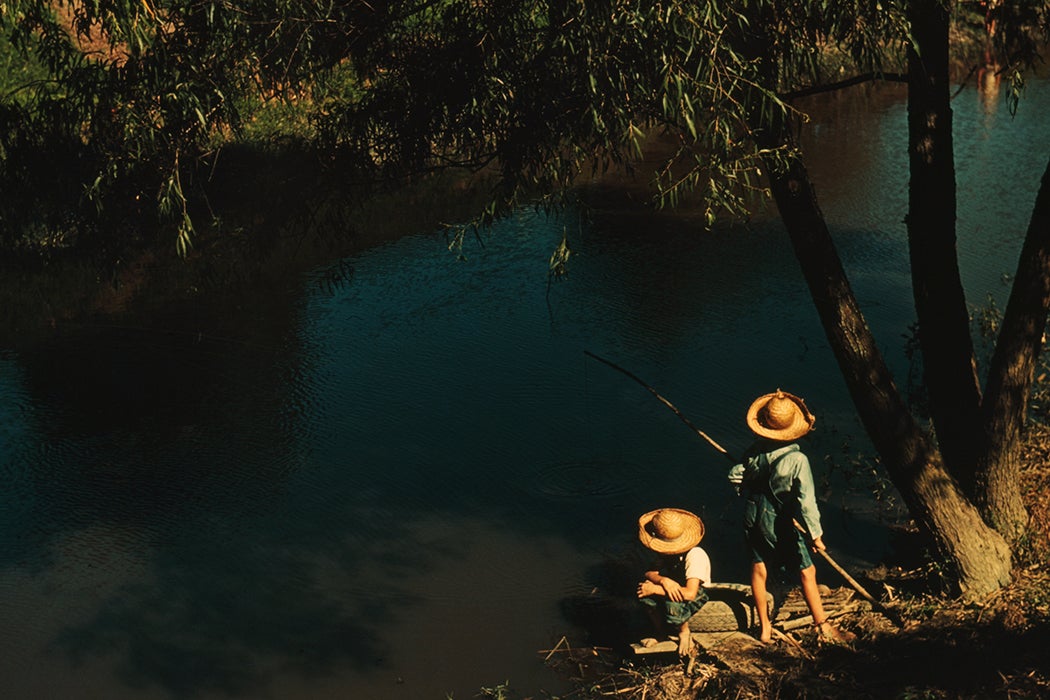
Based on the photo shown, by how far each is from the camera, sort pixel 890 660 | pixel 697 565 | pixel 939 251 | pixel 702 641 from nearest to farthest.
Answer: pixel 890 660 < pixel 697 565 < pixel 702 641 < pixel 939 251

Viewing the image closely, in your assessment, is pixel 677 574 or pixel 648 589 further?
pixel 677 574

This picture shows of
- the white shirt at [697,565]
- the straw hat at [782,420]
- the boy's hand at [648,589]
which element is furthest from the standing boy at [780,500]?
the boy's hand at [648,589]

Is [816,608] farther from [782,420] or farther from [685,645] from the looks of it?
[782,420]

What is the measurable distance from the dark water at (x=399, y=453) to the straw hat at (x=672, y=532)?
116 cm

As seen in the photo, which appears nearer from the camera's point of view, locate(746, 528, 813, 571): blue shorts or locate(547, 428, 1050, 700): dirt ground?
locate(547, 428, 1050, 700): dirt ground

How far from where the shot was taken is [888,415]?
770 centimetres

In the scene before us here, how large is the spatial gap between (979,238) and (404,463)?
9631 mm

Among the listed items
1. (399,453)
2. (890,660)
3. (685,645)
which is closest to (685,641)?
(685,645)

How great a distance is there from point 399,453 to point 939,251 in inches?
204

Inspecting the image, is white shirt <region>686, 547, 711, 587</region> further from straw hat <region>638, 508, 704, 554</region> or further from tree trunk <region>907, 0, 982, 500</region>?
tree trunk <region>907, 0, 982, 500</region>

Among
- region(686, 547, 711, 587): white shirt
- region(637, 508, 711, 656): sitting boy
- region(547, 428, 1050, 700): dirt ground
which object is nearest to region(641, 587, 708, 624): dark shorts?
region(637, 508, 711, 656): sitting boy

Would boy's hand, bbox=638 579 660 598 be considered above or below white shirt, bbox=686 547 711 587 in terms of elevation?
below

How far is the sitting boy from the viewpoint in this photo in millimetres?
7105

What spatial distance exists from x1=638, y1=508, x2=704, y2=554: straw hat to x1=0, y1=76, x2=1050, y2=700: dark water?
1.16 meters
